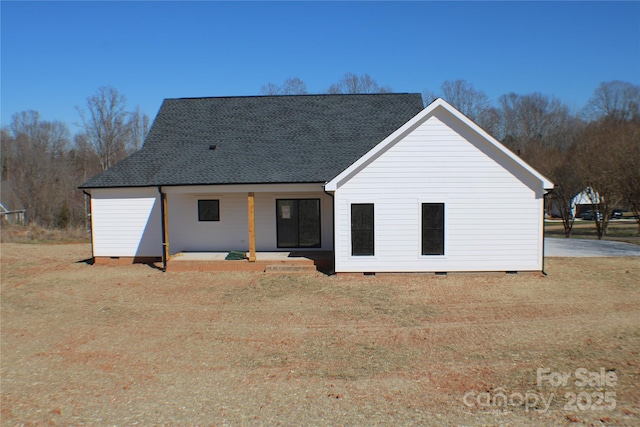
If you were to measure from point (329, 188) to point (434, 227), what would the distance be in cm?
345

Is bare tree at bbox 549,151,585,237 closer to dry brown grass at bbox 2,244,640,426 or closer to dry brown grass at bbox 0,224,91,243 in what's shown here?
dry brown grass at bbox 2,244,640,426

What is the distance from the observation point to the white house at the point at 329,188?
14672 mm

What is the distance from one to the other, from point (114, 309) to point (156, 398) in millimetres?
5931

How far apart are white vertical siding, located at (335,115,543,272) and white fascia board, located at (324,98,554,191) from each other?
17 centimetres

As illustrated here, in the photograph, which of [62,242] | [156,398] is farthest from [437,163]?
[62,242]

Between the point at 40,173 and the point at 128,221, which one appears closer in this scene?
the point at 128,221

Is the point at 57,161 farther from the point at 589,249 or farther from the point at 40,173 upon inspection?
the point at 589,249

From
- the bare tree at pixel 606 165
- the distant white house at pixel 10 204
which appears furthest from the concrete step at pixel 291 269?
the distant white house at pixel 10 204

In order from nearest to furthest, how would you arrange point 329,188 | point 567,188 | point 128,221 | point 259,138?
point 329,188, point 128,221, point 259,138, point 567,188

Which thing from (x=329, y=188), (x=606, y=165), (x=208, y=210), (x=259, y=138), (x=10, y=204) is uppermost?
(x=259, y=138)

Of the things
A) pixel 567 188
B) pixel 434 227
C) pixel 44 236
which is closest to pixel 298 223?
pixel 434 227

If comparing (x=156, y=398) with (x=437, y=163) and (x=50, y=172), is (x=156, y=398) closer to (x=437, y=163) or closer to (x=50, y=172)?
(x=437, y=163)

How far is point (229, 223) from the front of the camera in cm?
1844

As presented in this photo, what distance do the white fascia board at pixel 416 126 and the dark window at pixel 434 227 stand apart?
222cm
